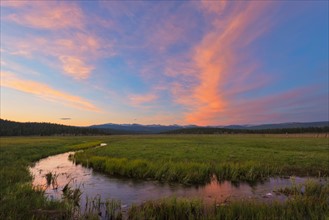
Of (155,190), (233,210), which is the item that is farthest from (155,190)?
(233,210)

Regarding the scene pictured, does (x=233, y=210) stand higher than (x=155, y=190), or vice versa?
(x=233, y=210)

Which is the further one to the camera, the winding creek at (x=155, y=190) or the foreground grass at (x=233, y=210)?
the winding creek at (x=155, y=190)

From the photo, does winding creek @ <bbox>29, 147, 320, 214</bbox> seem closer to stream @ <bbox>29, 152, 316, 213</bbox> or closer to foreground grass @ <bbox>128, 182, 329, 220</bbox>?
stream @ <bbox>29, 152, 316, 213</bbox>

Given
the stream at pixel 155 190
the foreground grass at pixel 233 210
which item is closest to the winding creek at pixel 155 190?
the stream at pixel 155 190

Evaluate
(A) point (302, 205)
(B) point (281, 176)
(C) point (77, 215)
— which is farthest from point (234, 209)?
(B) point (281, 176)

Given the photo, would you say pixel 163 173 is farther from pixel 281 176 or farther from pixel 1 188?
pixel 1 188

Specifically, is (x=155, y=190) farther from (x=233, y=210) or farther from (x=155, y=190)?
(x=233, y=210)

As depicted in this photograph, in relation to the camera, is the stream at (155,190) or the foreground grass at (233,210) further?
the stream at (155,190)

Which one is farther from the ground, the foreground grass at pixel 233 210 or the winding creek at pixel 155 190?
the foreground grass at pixel 233 210

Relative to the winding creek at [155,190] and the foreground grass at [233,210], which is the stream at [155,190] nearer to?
the winding creek at [155,190]

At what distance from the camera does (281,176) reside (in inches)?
875

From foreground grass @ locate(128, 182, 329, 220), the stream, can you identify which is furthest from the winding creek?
foreground grass @ locate(128, 182, 329, 220)

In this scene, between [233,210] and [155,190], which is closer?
[233,210]

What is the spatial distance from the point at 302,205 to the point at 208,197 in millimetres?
5488
